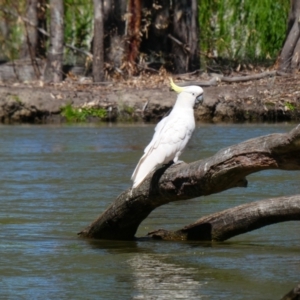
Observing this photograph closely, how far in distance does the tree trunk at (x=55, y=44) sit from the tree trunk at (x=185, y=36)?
234cm

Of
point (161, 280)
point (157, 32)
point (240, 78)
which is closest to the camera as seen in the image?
point (161, 280)

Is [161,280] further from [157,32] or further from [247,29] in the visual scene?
[247,29]

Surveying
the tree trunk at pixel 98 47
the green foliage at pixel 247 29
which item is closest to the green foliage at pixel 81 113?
the tree trunk at pixel 98 47

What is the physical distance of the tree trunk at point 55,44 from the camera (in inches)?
700

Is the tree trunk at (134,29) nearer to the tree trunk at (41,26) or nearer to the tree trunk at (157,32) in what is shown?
the tree trunk at (157,32)

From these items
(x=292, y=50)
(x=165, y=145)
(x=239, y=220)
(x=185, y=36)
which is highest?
(x=185, y=36)

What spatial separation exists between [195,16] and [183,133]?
1274 centimetres

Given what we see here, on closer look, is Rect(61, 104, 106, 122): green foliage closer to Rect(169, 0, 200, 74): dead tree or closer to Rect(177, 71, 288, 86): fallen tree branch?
Rect(177, 71, 288, 86): fallen tree branch

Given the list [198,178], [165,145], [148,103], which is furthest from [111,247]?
[148,103]

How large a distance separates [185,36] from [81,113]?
3.73m

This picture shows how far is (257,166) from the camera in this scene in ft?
17.9

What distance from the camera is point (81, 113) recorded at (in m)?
16.1

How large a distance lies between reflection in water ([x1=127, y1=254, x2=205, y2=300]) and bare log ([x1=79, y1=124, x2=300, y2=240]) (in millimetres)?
406

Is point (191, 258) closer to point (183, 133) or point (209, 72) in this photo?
point (183, 133)
